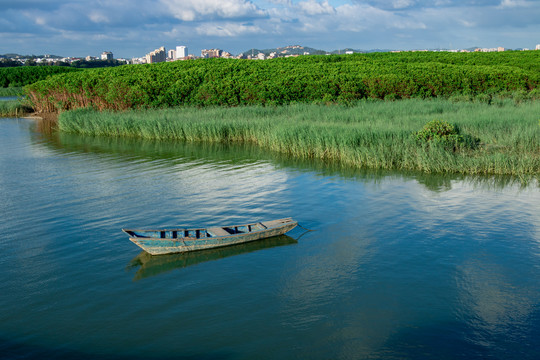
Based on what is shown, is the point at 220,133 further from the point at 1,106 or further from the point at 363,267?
the point at 1,106

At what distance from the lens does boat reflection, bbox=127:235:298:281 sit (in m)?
8.72

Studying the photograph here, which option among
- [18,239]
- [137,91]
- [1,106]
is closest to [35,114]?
[1,106]

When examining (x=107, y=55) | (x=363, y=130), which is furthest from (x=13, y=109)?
(x=107, y=55)

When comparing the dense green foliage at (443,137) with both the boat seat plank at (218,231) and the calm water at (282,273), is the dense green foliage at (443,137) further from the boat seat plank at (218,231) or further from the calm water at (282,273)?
the boat seat plank at (218,231)

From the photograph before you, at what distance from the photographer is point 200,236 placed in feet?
31.2

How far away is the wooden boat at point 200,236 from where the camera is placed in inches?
356

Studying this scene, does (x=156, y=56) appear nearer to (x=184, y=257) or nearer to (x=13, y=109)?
(x=13, y=109)

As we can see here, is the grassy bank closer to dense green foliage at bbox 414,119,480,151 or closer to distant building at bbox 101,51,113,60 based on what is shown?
dense green foliage at bbox 414,119,480,151

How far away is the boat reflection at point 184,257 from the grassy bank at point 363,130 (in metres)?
7.41

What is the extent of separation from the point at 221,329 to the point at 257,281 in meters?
1.57

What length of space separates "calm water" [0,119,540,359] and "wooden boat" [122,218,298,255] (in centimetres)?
19

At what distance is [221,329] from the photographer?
265 inches

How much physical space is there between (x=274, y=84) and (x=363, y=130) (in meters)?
11.7

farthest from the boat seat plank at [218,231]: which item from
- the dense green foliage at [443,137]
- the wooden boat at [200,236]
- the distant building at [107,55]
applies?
the distant building at [107,55]
